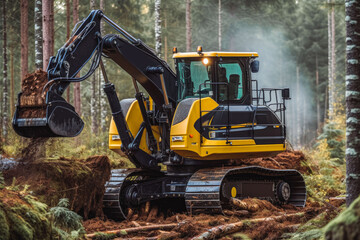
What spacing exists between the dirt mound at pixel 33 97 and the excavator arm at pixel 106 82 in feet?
0.21

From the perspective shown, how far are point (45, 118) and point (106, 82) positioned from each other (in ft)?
10.4

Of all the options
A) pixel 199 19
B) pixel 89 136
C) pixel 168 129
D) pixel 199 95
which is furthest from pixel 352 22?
pixel 199 19

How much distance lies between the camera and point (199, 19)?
4347 centimetres

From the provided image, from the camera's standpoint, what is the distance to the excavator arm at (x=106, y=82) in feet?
27.8

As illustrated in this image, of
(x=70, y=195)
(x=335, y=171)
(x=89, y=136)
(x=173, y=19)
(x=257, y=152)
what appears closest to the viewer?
(x=70, y=195)

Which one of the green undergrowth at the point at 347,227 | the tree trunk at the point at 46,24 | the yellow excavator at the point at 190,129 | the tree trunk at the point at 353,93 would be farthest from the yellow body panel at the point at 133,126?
the green undergrowth at the point at 347,227

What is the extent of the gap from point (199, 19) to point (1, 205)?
128 ft

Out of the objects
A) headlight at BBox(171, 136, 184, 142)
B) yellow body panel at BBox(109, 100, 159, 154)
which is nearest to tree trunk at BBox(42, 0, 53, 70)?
yellow body panel at BBox(109, 100, 159, 154)

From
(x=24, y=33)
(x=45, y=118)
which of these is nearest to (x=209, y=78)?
(x=45, y=118)

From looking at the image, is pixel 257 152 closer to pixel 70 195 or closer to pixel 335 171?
pixel 70 195

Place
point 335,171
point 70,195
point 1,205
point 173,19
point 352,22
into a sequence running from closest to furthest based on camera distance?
point 1,205 → point 352,22 → point 70,195 → point 335,171 → point 173,19

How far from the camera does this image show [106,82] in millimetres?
11336

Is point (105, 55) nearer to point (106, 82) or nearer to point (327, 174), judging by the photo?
point (106, 82)

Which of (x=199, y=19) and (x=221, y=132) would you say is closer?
(x=221, y=132)
